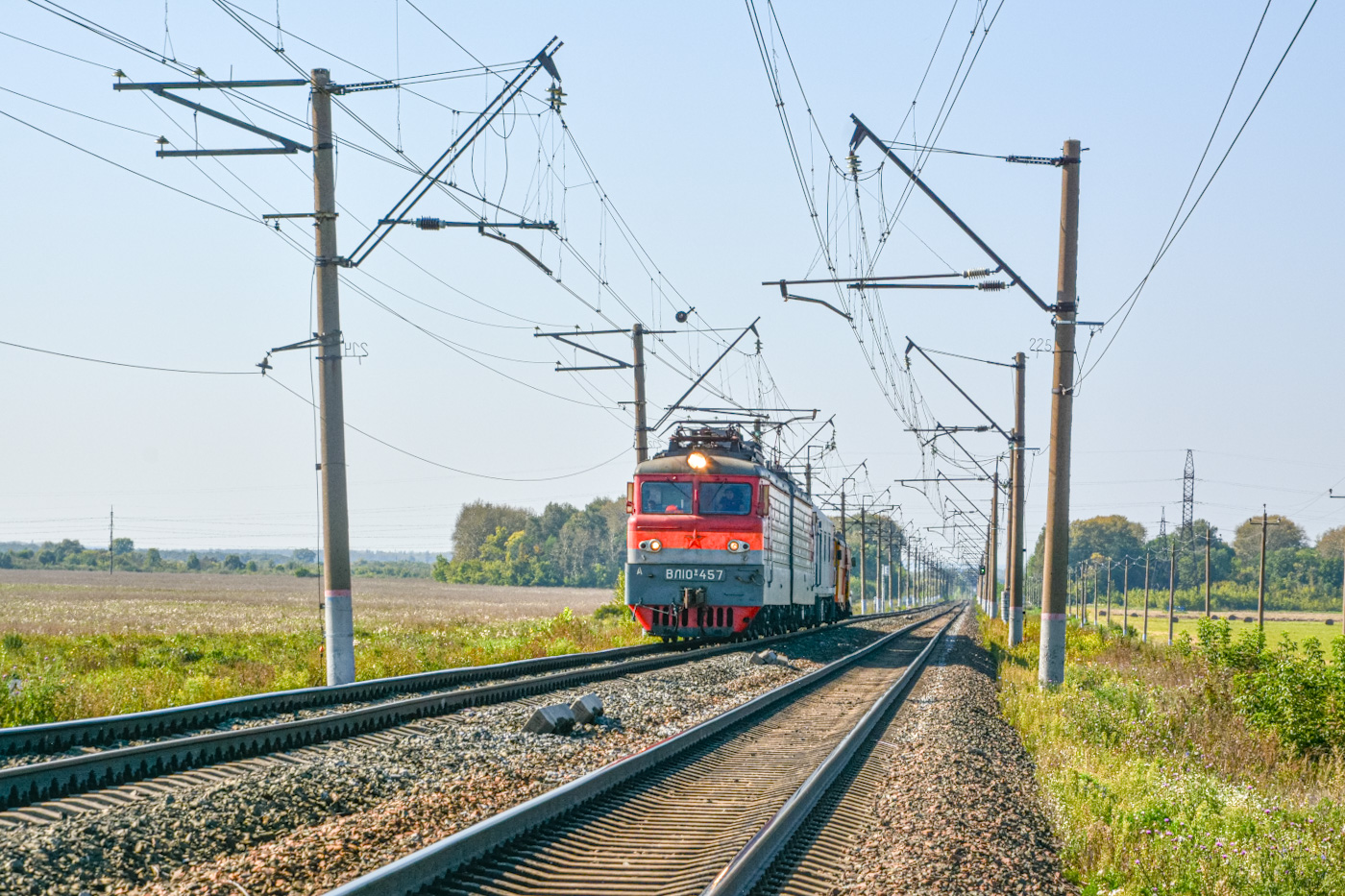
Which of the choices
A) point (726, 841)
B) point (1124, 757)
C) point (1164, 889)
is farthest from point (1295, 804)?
point (726, 841)

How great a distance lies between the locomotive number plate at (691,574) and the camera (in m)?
22.0

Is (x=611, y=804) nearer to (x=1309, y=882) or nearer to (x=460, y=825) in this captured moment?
(x=460, y=825)

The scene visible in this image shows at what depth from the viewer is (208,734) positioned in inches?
387

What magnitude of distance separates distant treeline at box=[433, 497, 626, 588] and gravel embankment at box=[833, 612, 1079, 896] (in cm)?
11615

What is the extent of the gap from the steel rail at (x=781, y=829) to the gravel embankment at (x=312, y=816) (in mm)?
1806

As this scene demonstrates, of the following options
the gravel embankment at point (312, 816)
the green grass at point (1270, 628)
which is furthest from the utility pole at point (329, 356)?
the green grass at point (1270, 628)

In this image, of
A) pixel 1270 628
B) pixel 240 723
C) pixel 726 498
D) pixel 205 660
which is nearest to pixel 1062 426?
pixel 726 498

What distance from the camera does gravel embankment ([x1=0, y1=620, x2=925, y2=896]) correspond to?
5754 millimetres

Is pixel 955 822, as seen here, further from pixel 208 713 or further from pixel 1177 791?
pixel 208 713

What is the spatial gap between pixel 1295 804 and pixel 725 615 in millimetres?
13244

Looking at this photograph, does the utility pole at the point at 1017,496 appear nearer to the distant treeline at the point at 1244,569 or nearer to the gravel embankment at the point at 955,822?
the gravel embankment at the point at 955,822

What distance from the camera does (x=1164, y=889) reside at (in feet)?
20.5

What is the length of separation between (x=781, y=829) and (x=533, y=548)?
128 metres

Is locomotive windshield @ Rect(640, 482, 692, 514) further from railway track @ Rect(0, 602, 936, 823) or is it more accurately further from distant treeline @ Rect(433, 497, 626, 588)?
distant treeline @ Rect(433, 497, 626, 588)
